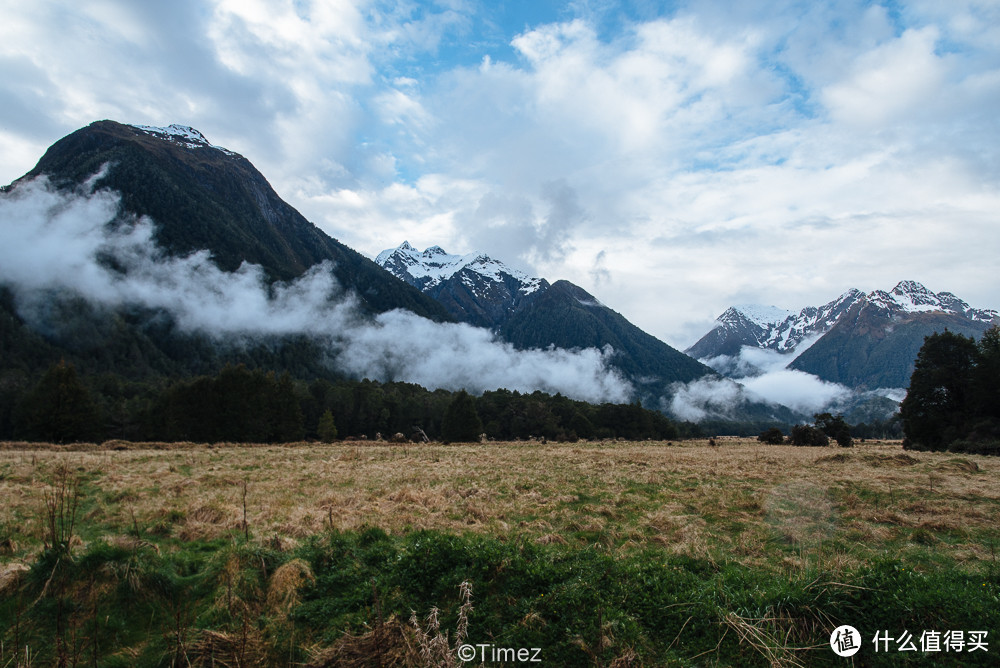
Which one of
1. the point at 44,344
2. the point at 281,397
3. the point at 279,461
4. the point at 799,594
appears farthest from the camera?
the point at 44,344

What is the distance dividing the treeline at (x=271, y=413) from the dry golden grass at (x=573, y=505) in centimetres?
4288

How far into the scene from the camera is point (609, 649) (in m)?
5.70

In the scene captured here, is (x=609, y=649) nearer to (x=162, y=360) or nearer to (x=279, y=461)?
(x=279, y=461)

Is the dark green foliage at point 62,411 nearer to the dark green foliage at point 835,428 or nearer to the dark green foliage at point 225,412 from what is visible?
the dark green foliage at point 225,412

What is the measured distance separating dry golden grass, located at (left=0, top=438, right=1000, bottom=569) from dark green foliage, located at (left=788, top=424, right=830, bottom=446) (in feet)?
115

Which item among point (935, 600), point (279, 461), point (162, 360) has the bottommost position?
point (279, 461)

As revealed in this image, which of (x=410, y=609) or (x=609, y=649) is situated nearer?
(x=609, y=649)

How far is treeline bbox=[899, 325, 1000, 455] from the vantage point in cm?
4016

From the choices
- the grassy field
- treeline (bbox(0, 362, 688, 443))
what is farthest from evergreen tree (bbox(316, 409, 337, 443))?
the grassy field

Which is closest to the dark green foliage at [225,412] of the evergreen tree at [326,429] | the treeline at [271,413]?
the treeline at [271,413]

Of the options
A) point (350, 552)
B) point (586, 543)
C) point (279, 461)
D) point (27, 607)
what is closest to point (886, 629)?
point (586, 543)

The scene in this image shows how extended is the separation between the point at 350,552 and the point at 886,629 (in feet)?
27.1

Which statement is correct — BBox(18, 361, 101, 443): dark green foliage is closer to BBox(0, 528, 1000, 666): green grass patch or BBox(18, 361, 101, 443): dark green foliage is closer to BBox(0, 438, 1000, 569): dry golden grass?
BBox(0, 438, 1000, 569): dry golden grass

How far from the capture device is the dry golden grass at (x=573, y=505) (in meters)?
10.4
